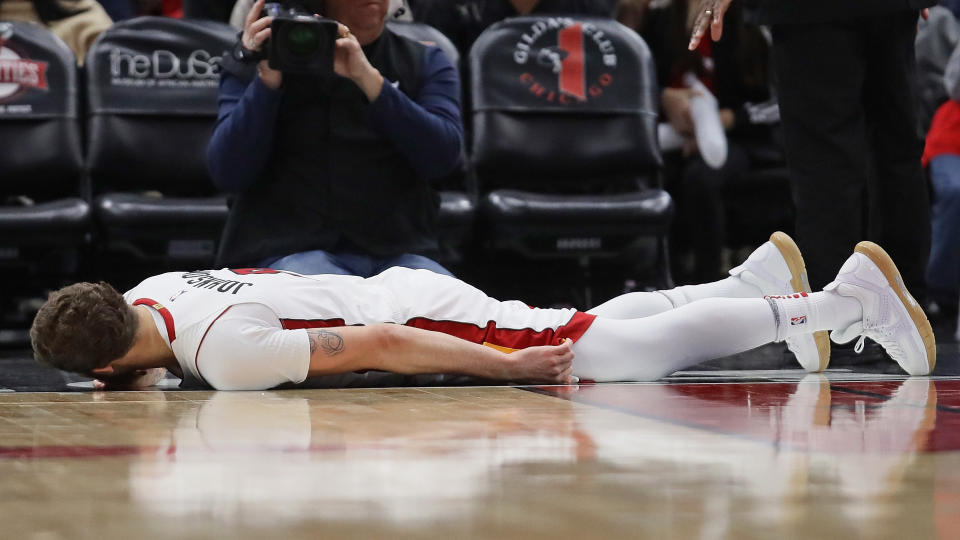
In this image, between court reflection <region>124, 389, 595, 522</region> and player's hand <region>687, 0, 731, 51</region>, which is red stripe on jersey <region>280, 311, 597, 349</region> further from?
player's hand <region>687, 0, 731, 51</region>

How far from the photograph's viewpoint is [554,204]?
14.8 ft

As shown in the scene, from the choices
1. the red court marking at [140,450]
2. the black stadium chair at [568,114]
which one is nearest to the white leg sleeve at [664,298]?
the red court marking at [140,450]

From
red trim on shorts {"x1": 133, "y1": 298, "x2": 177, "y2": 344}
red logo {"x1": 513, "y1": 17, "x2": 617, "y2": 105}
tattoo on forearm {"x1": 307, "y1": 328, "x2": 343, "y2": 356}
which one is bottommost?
tattoo on forearm {"x1": 307, "y1": 328, "x2": 343, "y2": 356}

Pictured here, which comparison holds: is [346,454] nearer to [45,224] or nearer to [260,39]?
[260,39]

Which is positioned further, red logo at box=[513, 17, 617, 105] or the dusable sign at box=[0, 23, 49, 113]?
red logo at box=[513, 17, 617, 105]

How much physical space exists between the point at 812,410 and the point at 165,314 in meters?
1.30

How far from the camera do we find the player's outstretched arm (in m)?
2.61

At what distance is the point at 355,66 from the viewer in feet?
10.1

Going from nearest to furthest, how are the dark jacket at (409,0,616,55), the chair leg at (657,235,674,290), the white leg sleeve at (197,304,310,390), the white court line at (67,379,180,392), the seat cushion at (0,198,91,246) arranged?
the white leg sleeve at (197,304,310,390), the white court line at (67,379,180,392), the seat cushion at (0,198,91,246), the chair leg at (657,235,674,290), the dark jacket at (409,0,616,55)

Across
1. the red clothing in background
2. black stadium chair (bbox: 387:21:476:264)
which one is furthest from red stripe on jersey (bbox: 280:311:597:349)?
the red clothing in background

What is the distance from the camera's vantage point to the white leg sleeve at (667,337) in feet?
9.36

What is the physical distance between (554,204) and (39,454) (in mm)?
2900

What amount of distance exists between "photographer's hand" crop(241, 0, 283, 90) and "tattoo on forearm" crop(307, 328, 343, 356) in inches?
31.7

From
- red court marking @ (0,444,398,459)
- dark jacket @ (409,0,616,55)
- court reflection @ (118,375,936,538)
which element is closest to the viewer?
court reflection @ (118,375,936,538)
